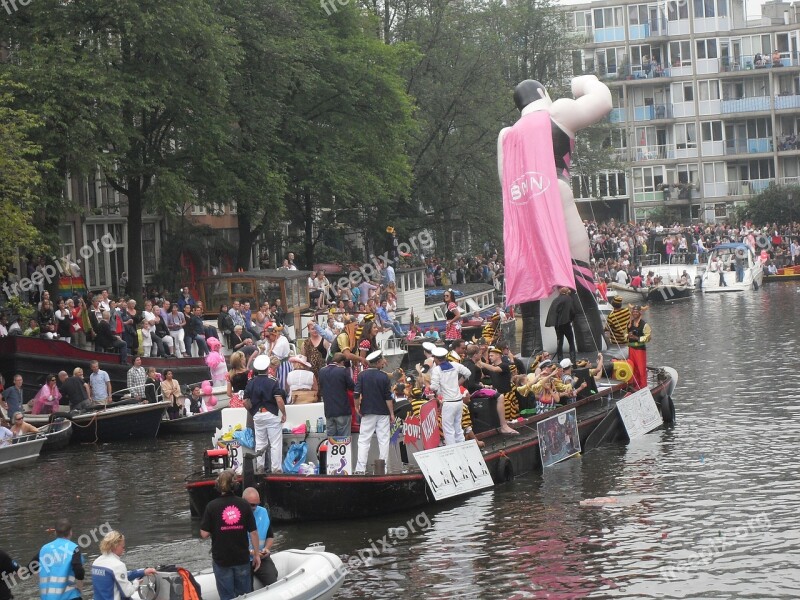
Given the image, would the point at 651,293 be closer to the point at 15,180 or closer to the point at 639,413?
the point at 639,413

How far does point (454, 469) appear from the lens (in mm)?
20125

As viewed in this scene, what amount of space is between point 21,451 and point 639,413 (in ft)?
39.3

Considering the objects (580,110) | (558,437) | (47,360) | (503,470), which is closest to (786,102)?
(580,110)

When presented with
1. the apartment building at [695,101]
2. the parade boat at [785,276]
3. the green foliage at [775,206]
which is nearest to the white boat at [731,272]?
the parade boat at [785,276]

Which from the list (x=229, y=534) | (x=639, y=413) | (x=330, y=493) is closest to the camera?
(x=229, y=534)

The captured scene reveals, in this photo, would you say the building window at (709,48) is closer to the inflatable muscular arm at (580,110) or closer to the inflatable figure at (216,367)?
the inflatable muscular arm at (580,110)

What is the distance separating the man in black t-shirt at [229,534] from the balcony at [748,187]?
272 ft

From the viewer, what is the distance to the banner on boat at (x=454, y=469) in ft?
64.3

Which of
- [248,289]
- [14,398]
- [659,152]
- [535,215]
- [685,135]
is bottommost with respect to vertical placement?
[14,398]

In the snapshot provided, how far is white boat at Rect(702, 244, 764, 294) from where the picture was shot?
225 feet

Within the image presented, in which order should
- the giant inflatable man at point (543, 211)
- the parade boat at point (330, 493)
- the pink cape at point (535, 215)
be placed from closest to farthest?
1. the parade boat at point (330, 493)
2. the pink cape at point (535, 215)
3. the giant inflatable man at point (543, 211)

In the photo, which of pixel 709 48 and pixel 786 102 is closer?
pixel 786 102

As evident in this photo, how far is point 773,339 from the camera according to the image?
42.8 meters

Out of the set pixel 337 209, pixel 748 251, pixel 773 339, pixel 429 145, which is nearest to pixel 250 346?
pixel 773 339
